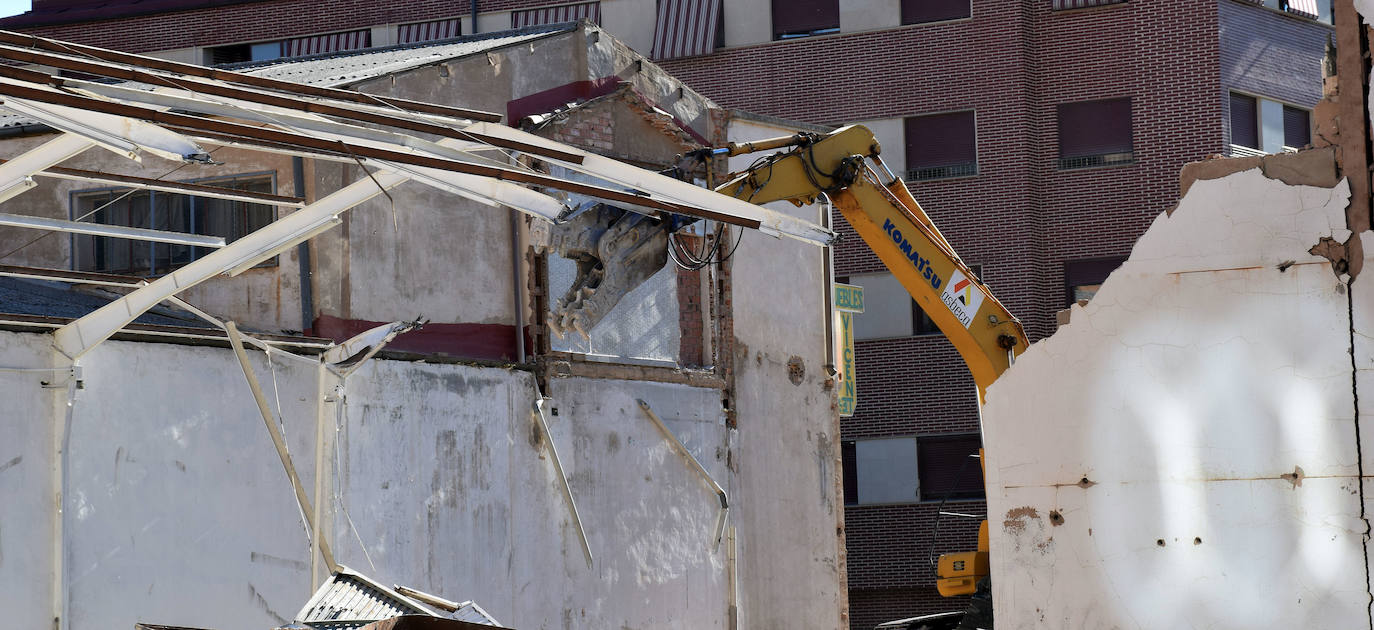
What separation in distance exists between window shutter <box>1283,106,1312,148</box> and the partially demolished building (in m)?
15.3

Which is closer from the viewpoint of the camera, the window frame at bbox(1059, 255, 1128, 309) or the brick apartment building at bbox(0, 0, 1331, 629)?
the brick apartment building at bbox(0, 0, 1331, 629)

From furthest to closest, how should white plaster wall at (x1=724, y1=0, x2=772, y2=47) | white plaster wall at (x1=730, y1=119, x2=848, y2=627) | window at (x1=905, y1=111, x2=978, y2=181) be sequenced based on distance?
white plaster wall at (x1=724, y1=0, x2=772, y2=47) < window at (x1=905, y1=111, x2=978, y2=181) < white plaster wall at (x1=730, y1=119, x2=848, y2=627)

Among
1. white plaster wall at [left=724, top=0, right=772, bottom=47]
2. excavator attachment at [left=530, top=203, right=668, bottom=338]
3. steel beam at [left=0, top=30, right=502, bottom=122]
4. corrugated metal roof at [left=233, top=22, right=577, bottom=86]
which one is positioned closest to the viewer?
steel beam at [left=0, top=30, right=502, bottom=122]

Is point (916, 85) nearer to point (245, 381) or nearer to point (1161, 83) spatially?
point (1161, 83)

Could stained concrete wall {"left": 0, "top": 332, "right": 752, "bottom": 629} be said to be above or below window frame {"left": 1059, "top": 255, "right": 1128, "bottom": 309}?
below

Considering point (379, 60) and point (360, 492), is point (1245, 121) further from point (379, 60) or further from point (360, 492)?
point (360, 492)

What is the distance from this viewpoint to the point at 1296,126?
33062mm

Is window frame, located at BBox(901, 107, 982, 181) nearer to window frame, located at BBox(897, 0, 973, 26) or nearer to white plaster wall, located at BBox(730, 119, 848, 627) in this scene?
window frame, located at BBox(897, 0, 973, 26)

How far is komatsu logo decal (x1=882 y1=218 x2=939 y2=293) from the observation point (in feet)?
50.0

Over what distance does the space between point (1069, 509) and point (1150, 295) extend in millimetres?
1292

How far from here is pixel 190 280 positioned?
Result: 12055 mm

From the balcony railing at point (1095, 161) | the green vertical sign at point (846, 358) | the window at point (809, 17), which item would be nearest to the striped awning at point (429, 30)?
the window at point (809, 17)

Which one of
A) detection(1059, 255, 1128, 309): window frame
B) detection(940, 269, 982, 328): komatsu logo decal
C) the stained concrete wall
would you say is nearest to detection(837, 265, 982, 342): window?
detection(1059, 255, 1128, 309): window frame

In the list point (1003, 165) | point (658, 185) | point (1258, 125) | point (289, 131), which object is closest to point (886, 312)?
point (1003, 165)
